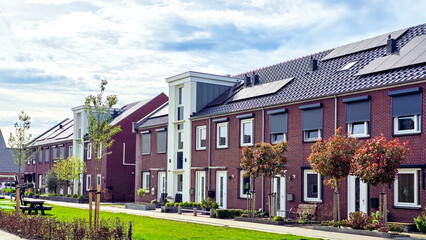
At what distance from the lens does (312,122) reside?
81.8 feet

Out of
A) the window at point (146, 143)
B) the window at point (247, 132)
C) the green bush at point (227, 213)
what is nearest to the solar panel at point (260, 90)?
the window at point (247, 132)

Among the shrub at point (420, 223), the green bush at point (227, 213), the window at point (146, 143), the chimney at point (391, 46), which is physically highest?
the chimney at point (391, 46)

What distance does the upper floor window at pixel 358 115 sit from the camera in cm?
2236

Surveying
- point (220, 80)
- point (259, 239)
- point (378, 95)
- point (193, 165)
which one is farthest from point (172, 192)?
point (259, 239)

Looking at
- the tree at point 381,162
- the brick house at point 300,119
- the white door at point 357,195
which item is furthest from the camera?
the white door at point 357,195

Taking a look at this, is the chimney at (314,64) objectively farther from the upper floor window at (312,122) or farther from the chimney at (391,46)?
the chimney at (391,46)

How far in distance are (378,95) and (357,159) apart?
4144 mm

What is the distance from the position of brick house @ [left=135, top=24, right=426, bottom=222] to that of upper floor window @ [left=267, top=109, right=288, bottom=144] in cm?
5

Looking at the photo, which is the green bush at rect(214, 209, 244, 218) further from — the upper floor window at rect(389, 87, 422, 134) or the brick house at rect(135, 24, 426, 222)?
the upper floor window at rect(389, 87, 422, 134)

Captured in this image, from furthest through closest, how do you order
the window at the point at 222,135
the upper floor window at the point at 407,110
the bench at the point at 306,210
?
the window at the point at 222,135 < the bench at the point at 306,210 < the upper floor window at the point at 407,110

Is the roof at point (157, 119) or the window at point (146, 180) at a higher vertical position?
the roof at point (157, 119)

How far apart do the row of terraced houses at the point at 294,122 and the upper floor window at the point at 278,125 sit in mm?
51

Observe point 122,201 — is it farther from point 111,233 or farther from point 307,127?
point 111,233

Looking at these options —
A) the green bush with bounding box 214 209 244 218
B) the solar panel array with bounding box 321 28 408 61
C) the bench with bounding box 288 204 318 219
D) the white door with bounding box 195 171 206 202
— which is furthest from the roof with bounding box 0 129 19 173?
the bench with bounding box 288 204 318 219
